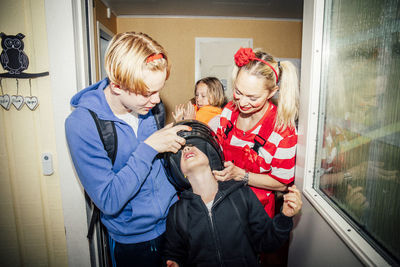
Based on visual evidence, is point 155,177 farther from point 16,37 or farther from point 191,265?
point 16,37

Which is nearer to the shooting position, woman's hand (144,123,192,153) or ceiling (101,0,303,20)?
woman's hand (144,123,192,153)

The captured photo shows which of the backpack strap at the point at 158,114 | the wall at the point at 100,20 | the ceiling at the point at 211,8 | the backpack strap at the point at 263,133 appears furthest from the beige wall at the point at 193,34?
the backpack strap at the point at 263,133

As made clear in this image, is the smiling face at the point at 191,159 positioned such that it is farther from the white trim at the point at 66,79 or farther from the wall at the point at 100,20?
the wall at the point at 100,20

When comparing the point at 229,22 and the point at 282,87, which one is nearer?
the point at 282,87

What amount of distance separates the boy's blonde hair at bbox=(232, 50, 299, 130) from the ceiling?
2.29 m

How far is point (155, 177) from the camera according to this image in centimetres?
104

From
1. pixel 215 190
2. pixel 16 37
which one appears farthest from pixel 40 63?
pixel 215 190

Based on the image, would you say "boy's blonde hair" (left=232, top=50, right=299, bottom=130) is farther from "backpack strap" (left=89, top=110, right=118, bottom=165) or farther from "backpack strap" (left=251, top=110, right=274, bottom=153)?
"backpack strap" (left=89, top=110, right=118, bottom=165)

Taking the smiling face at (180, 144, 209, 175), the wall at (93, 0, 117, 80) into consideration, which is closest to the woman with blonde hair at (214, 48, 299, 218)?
the smiling face at (180, 144, 209, 175)

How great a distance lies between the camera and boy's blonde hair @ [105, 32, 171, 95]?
0.78m

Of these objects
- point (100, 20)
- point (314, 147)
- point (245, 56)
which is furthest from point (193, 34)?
point (314, 147)

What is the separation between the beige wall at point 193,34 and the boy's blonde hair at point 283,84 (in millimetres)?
2704

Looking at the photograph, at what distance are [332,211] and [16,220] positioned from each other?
1.70m

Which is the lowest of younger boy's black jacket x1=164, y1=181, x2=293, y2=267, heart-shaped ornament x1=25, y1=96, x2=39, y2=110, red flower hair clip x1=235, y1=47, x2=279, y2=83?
younger boy's black jacket x1=164, y1=181, x2=293, y2=267
